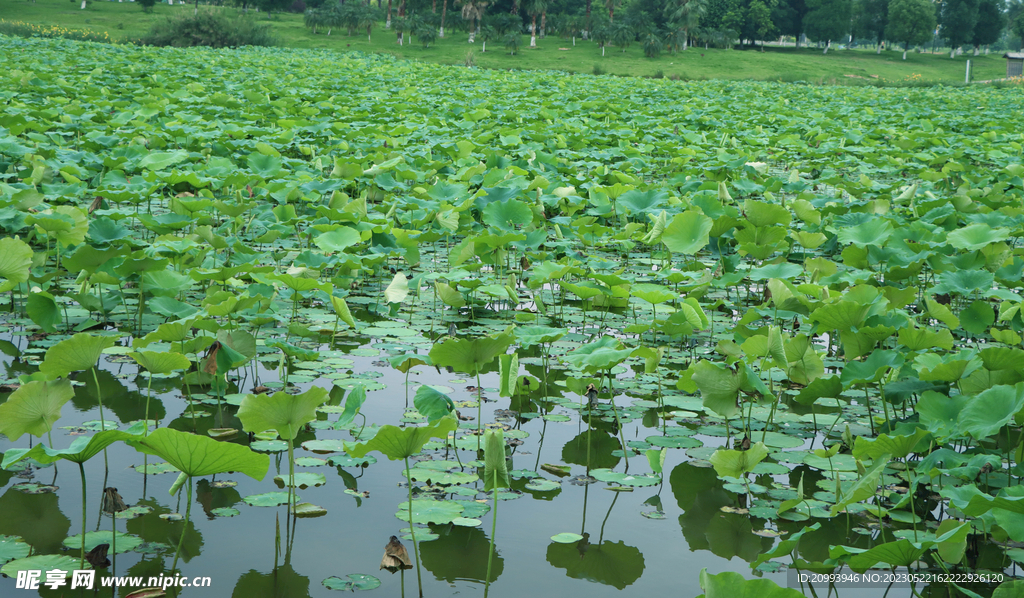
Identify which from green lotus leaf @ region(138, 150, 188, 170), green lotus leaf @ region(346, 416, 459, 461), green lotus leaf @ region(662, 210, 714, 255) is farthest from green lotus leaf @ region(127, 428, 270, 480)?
green lotus leaf @ region(138, 150, 188, 170)

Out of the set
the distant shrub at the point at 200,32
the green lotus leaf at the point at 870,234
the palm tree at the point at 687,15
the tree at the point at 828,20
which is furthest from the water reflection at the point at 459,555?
the tree at the point at 828,20

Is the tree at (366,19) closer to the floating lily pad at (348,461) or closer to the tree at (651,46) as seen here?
the tree at (651,46)

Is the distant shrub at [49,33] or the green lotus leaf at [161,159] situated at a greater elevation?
the distant shrub at [49,33]

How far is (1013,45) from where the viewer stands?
9169 cm

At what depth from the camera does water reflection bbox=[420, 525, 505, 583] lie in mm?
1586

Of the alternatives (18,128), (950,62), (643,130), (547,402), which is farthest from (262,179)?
(950,62)

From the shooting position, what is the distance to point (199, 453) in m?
1.32

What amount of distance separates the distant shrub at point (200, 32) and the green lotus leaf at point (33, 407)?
25.8 meters

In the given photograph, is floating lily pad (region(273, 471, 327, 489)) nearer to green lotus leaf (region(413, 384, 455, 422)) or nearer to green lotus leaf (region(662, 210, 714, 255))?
green lotus leaf (region(413, 384, 455, 422))

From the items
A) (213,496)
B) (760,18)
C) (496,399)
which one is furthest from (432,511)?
(760,18)

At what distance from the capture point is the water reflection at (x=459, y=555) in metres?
1.59

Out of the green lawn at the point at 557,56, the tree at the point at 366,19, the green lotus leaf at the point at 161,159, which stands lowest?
the green lotus leaf at the point at 161,159

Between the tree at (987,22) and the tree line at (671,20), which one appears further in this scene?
the tree at (987,22)

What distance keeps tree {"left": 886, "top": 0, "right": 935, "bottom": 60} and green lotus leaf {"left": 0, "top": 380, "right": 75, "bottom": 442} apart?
1928 inches
